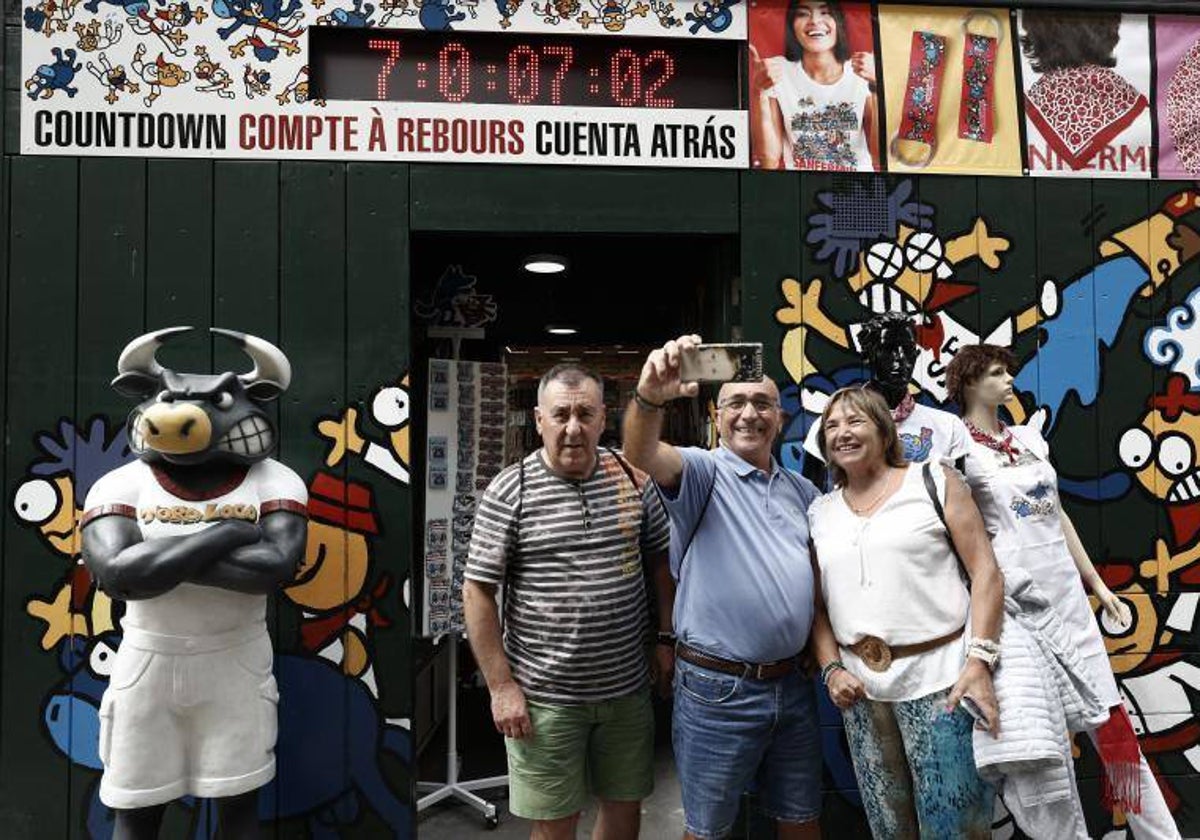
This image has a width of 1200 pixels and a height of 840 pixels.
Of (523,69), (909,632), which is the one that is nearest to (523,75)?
(523,69)

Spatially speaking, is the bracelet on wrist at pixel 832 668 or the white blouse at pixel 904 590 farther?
the bracelet on wrist at pixel 832 668

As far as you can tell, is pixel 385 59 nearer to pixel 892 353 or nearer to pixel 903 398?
pixel 892 353

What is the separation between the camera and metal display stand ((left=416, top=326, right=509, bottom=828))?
137 inches

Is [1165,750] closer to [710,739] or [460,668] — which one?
[710,739]

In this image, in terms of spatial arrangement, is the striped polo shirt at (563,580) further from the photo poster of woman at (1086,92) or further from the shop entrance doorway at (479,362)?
the photo poster of woman at (1086,92)

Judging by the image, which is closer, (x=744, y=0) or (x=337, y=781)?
(x=337, y=781)

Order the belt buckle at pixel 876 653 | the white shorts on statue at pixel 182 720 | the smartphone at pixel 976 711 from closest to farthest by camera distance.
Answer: the smartphone at pixel 976 711
the belt buckle at pixel 876 653
the white shorts on statue at pixel 182 720

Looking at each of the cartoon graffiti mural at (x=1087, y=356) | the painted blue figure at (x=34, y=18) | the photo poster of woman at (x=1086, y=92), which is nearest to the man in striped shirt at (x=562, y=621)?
the cartoon graffiti mural at (x=1087, y=356)

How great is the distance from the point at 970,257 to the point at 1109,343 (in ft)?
2.23

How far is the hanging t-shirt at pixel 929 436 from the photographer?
106 inches

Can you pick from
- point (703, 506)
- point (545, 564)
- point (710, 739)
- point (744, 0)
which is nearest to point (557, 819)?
point (710, 739)

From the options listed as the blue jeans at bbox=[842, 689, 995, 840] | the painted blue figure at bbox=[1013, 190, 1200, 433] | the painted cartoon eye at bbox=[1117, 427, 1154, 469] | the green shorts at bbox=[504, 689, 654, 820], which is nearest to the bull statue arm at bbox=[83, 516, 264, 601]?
the green shorts at bbox=[504, 689, 654, 820]

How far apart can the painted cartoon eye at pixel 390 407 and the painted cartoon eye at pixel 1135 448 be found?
290 cm

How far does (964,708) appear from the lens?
2008mm
